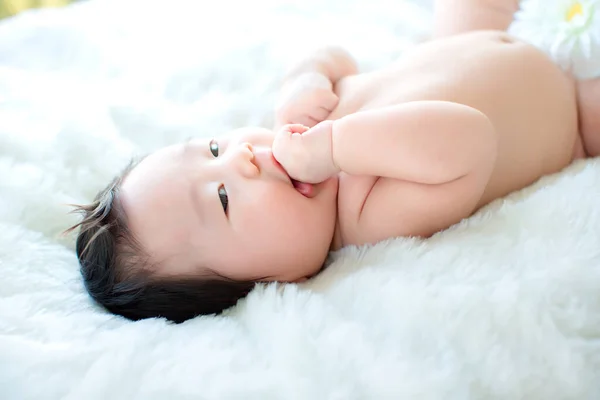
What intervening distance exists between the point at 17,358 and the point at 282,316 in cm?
34

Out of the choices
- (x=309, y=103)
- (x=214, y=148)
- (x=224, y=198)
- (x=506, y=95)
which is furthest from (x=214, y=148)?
(x=506, y=95)

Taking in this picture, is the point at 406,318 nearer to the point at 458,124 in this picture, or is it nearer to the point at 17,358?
the point at 458,124

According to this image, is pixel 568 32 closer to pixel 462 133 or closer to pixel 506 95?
pixel 506 95

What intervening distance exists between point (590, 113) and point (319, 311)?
0.70 m

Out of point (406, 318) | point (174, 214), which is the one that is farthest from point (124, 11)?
point (406, 318)

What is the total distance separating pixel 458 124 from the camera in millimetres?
818

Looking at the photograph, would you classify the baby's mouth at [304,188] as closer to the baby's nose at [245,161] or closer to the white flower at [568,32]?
the baby's nose at [245,161]

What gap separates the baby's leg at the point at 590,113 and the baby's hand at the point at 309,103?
1.57 ft

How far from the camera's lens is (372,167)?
858mm

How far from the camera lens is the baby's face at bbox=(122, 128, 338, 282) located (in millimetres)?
874

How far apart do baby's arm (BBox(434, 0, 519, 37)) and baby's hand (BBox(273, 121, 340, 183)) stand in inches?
20.9

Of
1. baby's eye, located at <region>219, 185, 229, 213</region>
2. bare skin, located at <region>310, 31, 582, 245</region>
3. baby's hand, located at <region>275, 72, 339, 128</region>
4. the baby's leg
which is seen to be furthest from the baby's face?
the baby's leg

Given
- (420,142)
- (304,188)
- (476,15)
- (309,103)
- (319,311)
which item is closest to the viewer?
(319,311)

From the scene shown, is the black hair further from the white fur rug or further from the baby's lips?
the baby's lips
